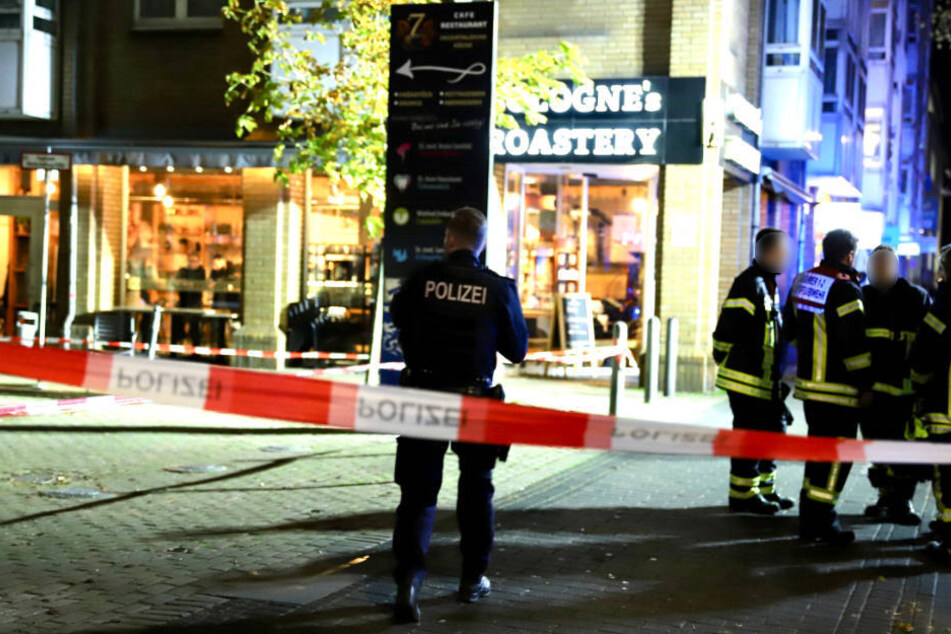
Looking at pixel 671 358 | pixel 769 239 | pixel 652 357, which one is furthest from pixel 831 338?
pixel 671 358

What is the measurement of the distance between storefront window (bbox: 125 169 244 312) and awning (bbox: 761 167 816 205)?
8.80 metres

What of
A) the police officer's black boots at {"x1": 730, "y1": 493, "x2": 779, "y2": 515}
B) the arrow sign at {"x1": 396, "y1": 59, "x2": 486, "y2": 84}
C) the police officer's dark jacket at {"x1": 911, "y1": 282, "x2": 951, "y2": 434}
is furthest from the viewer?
the arrow sign at {"x1": 396, "y1": 59, "x2": 486, "y2": 84}

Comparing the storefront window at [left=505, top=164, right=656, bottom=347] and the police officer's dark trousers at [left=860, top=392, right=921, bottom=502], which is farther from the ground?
the storefront window at [left=505, top=164, right=656, bottom=347]

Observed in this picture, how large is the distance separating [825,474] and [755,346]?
3.33 ft

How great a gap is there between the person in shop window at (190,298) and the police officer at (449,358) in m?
14.2

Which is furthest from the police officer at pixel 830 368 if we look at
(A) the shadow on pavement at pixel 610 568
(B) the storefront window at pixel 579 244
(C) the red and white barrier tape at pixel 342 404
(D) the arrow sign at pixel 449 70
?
(B) the storefront window at pixel 579 244

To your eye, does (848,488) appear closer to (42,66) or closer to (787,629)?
(787,629)

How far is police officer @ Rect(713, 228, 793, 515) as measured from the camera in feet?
26.6

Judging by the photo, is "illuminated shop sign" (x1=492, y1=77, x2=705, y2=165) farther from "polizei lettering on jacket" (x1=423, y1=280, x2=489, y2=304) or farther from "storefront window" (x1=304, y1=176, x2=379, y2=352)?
"polizei lettering on jacket" (x1=423, y1=280, x2=489, y2=304)

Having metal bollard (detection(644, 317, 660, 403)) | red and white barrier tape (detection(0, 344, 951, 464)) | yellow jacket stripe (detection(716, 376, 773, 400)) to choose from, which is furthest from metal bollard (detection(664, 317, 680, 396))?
→ red and white barrier tape (detection(0, 344, 951, 464))

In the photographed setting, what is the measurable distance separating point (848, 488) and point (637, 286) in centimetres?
1042

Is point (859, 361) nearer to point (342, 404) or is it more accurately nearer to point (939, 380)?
point (939, 380)

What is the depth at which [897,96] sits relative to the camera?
43812 millimetres

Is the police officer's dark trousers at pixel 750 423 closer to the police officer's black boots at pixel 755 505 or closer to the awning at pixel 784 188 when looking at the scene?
the police officer's black boots at pixel 755 505
